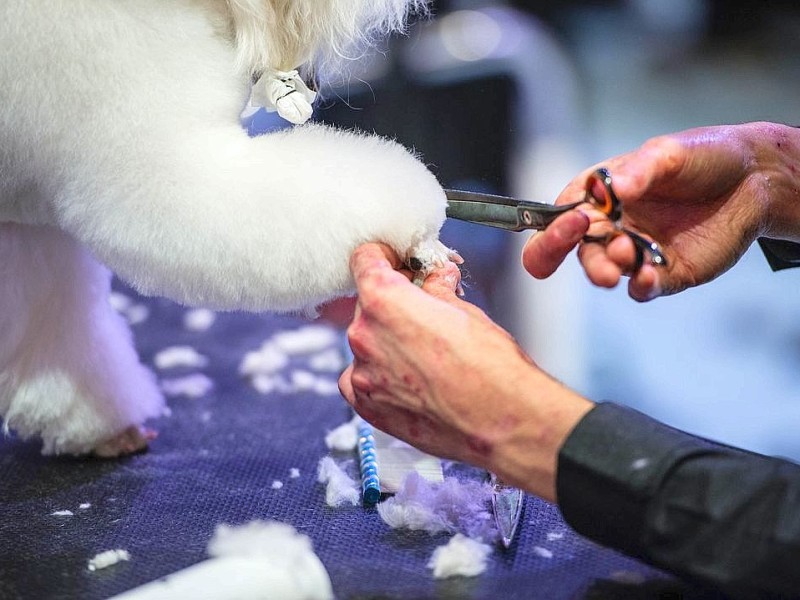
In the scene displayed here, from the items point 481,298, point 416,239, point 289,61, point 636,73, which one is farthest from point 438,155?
point 636,73

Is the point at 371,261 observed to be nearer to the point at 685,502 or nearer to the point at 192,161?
the point at 192,161

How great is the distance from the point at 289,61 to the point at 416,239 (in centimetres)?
21

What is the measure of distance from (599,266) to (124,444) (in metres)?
0.52

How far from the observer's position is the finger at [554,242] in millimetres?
628

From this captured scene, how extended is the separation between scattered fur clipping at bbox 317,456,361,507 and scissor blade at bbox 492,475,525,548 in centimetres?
12

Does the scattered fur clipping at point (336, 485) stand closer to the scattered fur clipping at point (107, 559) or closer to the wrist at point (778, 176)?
the scattered fur clipping at point (107, 559)

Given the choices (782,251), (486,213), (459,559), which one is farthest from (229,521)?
(782,251)

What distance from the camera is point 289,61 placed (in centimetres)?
77

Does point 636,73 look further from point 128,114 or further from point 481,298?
point 128,114

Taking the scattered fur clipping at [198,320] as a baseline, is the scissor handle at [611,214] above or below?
above

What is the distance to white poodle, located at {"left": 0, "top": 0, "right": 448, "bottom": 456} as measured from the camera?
65cm

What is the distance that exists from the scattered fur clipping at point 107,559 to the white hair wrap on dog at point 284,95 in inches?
13.7

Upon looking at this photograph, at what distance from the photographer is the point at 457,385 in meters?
0.57

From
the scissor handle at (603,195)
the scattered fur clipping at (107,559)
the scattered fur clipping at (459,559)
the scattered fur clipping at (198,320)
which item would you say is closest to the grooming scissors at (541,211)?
the scissor handle at (603,195)
